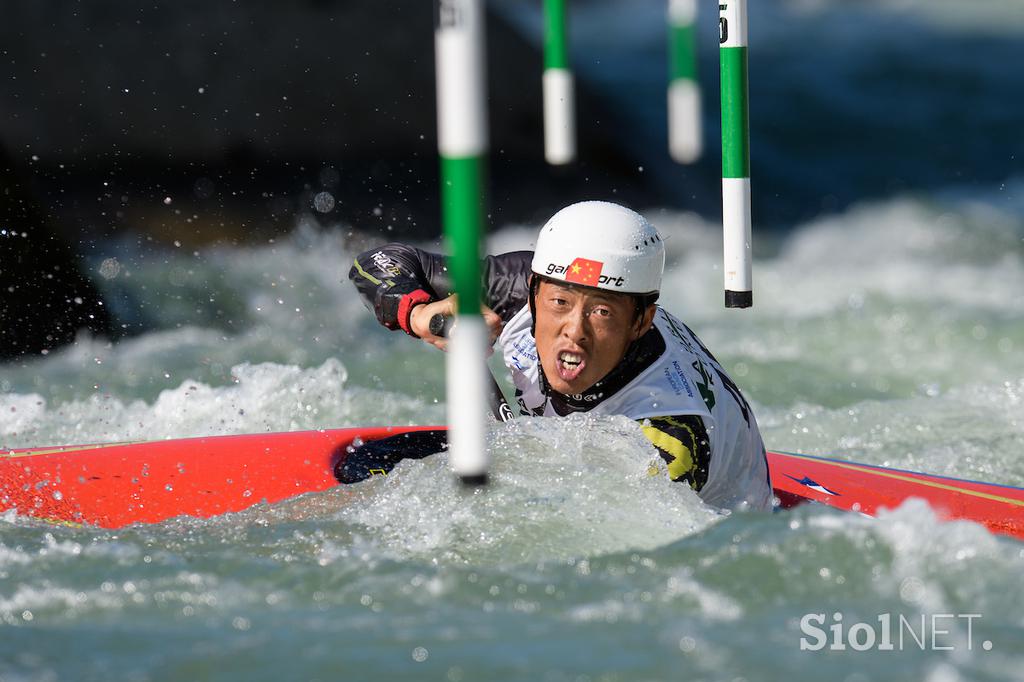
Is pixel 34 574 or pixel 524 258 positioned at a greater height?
pixel 524 258

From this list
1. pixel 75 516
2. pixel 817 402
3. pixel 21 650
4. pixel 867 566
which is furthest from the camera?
pixel 817 402

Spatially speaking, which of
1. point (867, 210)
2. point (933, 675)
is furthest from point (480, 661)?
point (867, 210)

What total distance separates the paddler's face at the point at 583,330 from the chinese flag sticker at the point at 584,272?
0.08 ft

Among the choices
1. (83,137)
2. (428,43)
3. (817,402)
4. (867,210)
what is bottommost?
(817,402)

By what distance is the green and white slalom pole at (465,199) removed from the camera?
2.20 m

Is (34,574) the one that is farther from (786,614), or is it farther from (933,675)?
(933,675)

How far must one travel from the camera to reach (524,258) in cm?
364

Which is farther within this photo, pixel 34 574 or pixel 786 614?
pixel 34 574

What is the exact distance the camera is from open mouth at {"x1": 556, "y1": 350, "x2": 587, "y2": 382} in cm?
305

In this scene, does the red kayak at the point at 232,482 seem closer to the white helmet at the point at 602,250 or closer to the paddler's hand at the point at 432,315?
the paddler's hand at the point at 432,315

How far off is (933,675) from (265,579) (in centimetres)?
133

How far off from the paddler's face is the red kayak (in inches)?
35.2

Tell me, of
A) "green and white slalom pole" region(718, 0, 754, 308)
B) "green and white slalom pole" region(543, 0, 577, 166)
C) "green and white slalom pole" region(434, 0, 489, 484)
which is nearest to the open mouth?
"green and white slalom pole" region(434, 0, 489, 484)

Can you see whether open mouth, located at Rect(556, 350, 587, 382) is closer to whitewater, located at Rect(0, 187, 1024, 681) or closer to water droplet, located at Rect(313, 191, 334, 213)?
whitewater, located at Rect(0, 187, 1024, 681)
